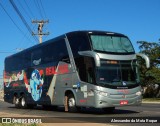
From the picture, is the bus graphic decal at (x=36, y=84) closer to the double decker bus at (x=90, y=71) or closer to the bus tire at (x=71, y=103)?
the double decker bus at (x=90, y=71)

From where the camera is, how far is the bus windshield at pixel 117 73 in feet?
65.1

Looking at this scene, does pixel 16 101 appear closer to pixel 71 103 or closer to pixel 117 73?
pixel 71 103

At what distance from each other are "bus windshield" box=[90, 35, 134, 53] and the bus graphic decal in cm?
623

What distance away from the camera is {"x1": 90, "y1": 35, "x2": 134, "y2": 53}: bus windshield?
20.4m

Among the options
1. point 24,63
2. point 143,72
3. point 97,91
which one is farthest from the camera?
point 143,72

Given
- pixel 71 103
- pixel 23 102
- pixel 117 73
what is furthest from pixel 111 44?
pixel 23 102

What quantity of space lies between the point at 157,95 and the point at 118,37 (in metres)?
45.8

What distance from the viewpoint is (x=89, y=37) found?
20.5 m

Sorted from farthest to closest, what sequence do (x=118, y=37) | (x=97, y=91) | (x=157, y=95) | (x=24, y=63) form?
1. (x=157, y=95)
2. (x=24, y=63)
3. (x=118, y=37)
4. (x=97, y=91)

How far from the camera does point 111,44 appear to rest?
20859mm

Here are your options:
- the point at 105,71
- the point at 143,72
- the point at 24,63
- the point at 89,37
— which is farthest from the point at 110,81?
the point at 143,72

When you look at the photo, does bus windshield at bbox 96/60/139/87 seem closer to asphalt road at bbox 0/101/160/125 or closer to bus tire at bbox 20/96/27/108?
asphalt road at bbox 0/101/160/125

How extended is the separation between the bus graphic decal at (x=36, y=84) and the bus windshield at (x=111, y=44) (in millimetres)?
6227

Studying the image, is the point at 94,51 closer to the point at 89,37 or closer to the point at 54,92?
the point at 89,37
